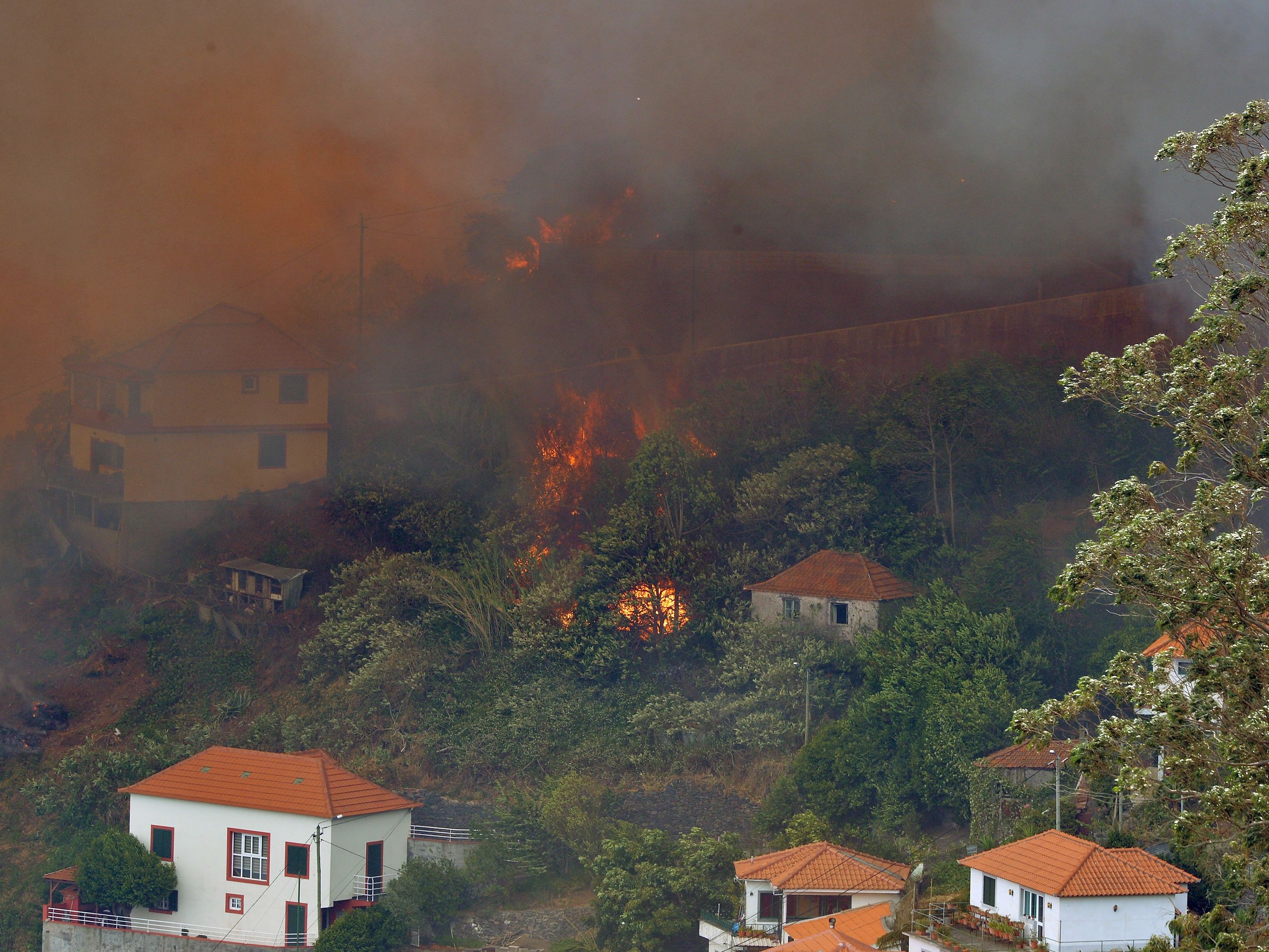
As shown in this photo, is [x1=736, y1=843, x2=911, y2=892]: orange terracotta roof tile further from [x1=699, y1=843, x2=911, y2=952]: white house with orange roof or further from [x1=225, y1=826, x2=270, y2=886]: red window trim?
[x1=225, y1=826, x2=270, y2=886]: red window trim

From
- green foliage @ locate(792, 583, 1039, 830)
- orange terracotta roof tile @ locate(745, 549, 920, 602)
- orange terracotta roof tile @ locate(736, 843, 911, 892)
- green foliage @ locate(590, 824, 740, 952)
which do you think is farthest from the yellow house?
orange terracotta roof tile @ locate(736, 843, 911, 892)

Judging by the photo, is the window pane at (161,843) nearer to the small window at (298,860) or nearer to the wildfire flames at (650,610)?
the small window at (298,860)

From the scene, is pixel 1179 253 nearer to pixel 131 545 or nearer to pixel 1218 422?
pixel 1218 422

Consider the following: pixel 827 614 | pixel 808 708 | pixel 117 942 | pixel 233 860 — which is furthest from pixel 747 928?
pixel 117 942

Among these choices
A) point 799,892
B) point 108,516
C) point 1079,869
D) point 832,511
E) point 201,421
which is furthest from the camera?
point 108,516

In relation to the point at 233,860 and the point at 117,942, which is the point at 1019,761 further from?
the point at 117,942

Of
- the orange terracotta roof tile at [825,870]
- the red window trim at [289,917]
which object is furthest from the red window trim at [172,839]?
the orange terracotta roof tile at [825,870]
